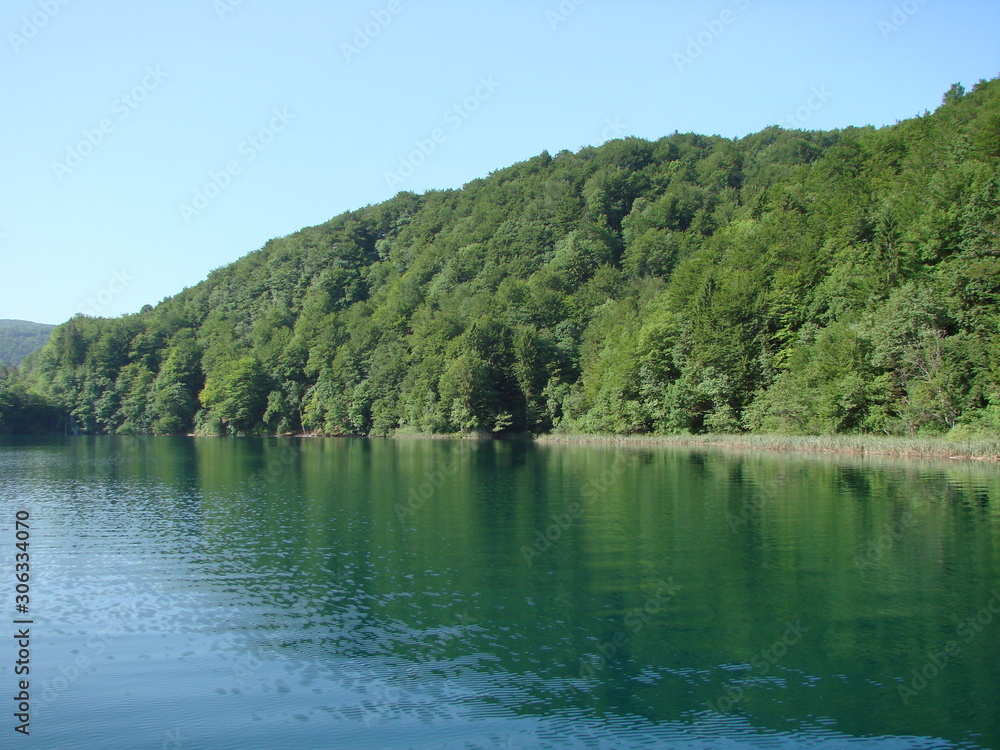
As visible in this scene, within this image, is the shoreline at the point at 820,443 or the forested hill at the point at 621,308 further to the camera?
the forested hill at the point at 621,308

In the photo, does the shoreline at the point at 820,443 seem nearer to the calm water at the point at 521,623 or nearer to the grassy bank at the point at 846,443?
the grassy bank at the point at 846,443

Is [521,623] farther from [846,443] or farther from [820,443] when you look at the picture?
[820,443]

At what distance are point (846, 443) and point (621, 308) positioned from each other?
45.1 m

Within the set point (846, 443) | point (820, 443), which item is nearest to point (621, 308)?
point (820, 443)


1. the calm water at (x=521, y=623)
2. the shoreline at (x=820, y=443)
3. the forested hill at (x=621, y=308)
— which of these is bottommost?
the calm water at (x=521, y=623)

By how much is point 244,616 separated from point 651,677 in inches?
387

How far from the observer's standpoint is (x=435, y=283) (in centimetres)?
13388

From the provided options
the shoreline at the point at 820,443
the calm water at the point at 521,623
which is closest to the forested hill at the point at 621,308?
the shoreline at the point at 820,443

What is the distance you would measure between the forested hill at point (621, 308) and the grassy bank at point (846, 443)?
8.98 feet

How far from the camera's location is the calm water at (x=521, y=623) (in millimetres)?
12297

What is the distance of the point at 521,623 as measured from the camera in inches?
668

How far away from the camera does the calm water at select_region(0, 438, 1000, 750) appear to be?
40.3 feet

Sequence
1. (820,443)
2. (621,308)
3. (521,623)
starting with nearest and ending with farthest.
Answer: (521,623) → (820,443) → (621,308)

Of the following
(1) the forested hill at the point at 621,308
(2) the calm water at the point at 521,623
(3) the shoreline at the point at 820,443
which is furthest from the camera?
(1) the forested hill at the point at 621,308
